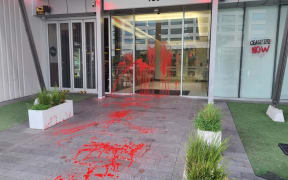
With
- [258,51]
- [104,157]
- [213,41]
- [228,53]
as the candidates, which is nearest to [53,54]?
[213,41]

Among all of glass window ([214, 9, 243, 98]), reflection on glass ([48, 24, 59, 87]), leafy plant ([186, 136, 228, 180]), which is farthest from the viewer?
reflection on glass ([48, 24, 59, 87])

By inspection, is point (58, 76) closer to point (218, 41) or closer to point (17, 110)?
point (17, 110)

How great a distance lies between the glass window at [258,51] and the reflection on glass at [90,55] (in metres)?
6.07

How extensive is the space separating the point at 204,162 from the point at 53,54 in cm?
959

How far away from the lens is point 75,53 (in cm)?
993

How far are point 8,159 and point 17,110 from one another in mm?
3712

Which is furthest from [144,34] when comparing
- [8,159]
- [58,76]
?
[8,159]

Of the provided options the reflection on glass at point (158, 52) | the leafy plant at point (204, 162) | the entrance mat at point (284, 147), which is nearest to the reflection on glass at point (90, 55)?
the reflection on glass at point (158, 52)

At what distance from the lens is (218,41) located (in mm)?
8281

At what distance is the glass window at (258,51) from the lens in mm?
7789

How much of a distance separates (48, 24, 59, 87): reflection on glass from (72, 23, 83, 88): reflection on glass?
0.92 metres

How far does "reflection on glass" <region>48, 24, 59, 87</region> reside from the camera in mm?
10078

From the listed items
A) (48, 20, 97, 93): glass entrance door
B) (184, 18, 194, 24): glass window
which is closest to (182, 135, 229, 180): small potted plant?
(184, 18, 194, 24): glass window

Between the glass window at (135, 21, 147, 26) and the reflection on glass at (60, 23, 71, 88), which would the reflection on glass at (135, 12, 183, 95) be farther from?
the reflection on glass at (60, 23, 71, 88)
